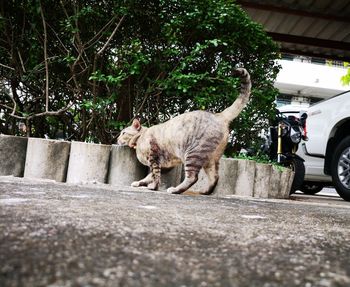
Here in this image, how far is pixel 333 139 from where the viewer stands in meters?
4.97

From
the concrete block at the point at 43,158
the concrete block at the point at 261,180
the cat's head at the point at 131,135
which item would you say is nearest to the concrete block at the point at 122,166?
the cat's head at the point at 131,135

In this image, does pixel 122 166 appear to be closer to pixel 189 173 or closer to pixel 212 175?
pixel 189 173

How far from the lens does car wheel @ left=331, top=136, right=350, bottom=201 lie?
4.61 metres

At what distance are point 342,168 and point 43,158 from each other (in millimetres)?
3933

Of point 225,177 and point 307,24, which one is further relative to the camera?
point 307,24

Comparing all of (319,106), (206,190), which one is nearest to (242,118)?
(206,190)

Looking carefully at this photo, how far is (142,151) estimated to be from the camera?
12.5ft

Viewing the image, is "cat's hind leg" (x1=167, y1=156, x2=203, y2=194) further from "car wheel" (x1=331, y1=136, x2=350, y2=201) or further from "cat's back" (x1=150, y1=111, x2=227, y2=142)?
"car wheel" (x1=331, y1=136, x2=350, y2=201)

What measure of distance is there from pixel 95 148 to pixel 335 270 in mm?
3255

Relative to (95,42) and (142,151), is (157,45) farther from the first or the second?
(142,151)

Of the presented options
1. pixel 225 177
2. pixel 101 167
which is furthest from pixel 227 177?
pixel 101 167

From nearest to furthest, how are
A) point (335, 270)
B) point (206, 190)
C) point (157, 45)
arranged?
point (335, 270) → point (206, 190) → point (157, 45)

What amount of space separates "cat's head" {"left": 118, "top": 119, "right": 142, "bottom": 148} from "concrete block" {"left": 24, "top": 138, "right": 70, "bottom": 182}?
0.72 m

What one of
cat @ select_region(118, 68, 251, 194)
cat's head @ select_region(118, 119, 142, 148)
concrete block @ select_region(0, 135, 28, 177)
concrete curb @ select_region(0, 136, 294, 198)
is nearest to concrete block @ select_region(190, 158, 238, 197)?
concrete curb @ select_region(0, 136, 294, 198)
